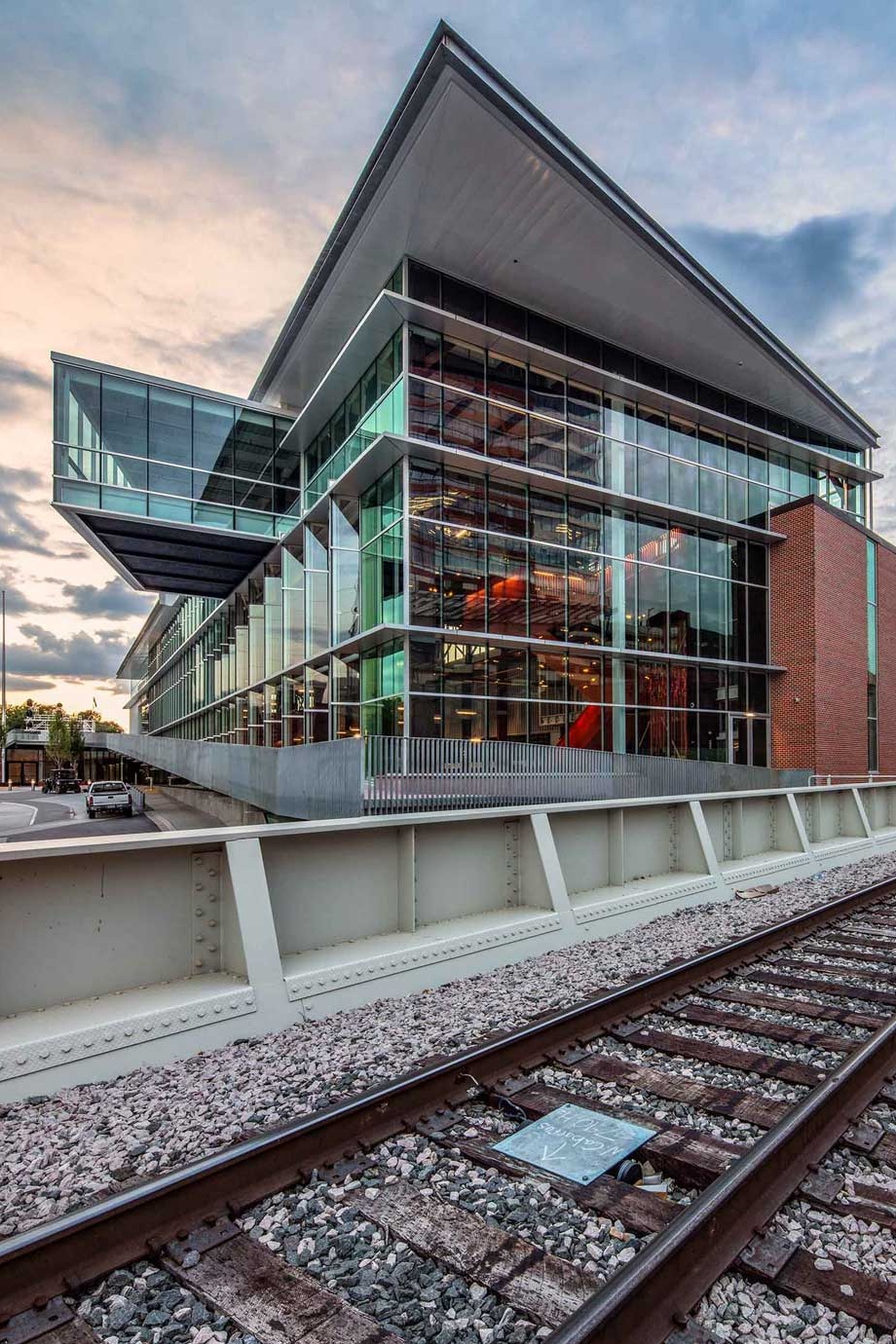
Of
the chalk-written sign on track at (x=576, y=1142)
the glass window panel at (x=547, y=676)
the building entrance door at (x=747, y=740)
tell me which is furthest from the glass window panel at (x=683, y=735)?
the chalk-written sign on track at (x=576, y=1142)

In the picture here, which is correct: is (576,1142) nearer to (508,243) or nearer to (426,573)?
(426,573)

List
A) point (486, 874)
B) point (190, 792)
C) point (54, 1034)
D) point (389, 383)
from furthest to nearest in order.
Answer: point (190, 792) < point (389, 383) < point (486, 874) < point (54, 1034)

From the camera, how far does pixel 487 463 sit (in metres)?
22.8

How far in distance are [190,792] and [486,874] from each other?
38.7 meters

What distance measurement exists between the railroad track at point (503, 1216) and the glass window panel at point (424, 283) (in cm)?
2257

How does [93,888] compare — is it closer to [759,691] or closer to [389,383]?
[389,383]

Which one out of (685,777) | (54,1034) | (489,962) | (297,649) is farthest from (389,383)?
(54,1034)

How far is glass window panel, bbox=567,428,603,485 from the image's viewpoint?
25406 millimetres

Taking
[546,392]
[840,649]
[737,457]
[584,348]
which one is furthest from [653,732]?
[584,348]

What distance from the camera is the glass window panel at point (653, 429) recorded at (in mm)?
27688

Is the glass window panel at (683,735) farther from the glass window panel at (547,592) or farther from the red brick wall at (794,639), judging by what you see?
the glass window panel at (547,592)

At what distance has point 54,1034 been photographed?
446 cm

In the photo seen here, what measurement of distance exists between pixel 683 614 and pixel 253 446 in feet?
59.2

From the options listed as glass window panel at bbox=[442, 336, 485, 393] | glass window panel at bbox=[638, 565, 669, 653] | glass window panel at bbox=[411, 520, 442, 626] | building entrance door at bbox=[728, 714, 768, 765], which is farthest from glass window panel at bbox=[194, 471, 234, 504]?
building entrance door at bbox=[728, 714, 768, 765]
